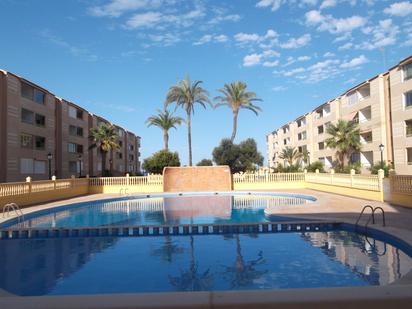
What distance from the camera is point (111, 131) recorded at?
4962 centimetres

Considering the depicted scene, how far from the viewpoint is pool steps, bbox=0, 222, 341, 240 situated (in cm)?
1341

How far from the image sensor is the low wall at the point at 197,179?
35625 millimetres

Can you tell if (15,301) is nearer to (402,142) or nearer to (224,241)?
(224,241)

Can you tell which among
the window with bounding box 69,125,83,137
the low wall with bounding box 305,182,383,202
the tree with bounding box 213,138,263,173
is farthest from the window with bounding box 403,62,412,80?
the window with bounding box 69,125,83,137

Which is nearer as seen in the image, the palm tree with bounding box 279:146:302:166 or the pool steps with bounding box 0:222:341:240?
the pool steps with bounding box 0:222:341:240

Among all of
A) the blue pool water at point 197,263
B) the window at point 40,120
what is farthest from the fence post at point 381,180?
the window at point 40,120

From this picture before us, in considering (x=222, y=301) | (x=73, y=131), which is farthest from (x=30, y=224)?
(x=73, y=131)

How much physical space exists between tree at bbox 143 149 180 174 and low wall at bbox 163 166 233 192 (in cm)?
670

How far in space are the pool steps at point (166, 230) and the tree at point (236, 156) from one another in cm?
3570

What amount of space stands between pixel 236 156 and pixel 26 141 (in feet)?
85.0

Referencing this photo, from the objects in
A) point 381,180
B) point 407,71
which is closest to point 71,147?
point 407,71

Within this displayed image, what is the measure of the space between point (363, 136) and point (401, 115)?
10332 millimetres

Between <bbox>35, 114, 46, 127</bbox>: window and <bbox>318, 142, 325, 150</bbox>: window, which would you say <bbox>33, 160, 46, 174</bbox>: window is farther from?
<bbox>318, 142, 325, 150</bbox>: window

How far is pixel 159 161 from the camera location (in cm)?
4259
